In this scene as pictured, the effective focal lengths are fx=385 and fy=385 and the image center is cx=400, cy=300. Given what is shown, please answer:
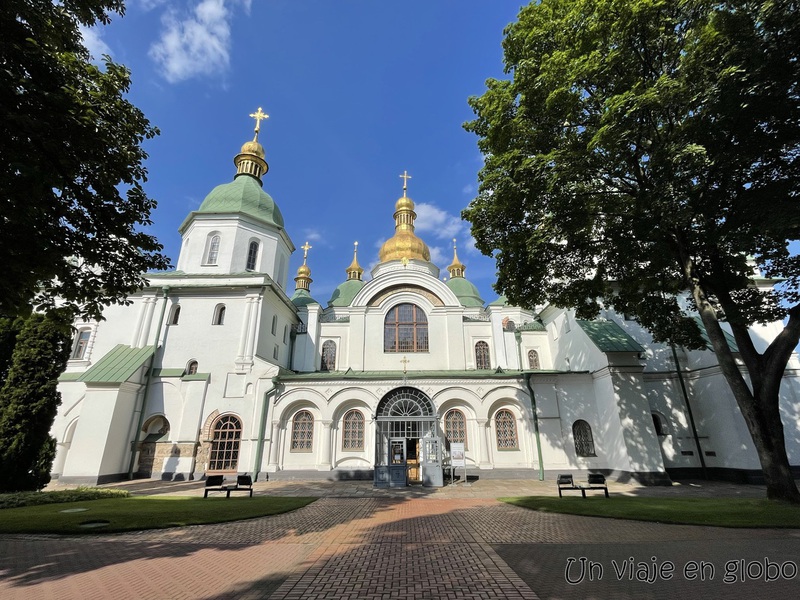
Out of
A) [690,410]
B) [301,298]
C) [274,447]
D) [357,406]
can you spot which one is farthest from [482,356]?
[301,298]

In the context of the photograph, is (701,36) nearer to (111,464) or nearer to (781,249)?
(781,249)

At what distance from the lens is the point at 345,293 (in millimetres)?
31031

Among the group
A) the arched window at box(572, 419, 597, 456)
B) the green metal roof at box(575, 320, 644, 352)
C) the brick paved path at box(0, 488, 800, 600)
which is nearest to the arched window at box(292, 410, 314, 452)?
the brick paved path at box(0, 488, 800, 600)

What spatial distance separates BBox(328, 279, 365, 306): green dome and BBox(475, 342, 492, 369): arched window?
34.3 feet

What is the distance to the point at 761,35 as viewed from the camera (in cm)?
798

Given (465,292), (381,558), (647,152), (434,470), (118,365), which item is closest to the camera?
(381,558)

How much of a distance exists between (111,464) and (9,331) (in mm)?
6709

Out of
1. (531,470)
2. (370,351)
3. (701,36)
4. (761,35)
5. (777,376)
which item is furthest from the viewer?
(370,351)

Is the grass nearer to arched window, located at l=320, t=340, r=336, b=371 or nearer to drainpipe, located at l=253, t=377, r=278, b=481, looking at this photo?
drainpipe, located at l=253, t=377, r=278, b=481

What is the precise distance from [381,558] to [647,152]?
39.1 feet

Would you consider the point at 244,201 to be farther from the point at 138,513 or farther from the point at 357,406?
the point at 138,513

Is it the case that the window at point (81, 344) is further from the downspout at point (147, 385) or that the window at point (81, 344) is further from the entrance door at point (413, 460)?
the entrance door at point (413, 460)

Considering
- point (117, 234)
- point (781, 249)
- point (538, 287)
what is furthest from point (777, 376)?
point (117, 234)

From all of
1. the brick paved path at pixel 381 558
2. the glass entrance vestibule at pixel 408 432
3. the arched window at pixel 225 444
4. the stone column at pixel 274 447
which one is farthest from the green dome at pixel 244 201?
the brick paved path at pixel 381 558
